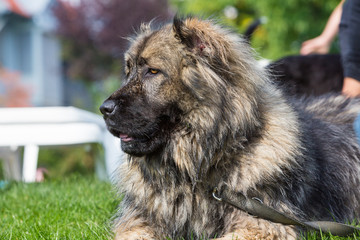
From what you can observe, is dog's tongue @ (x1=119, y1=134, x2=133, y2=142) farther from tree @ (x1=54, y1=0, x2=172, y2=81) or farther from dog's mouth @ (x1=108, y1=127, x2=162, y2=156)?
tree @ (x1=54, y1=0, x2=172, y2=81)

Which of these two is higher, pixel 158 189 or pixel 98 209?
pixel 158 189

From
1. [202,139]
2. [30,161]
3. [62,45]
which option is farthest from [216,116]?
[62,45]

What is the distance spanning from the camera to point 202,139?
2.91m

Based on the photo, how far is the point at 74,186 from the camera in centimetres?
523

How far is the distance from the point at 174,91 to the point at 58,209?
6.12 ft

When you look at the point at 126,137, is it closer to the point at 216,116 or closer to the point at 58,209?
the point at 216,116

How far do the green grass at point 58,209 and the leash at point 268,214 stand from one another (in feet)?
2.78

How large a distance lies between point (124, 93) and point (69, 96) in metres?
21.4

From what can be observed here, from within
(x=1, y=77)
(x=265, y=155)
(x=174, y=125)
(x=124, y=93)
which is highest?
(x=124, y=93)

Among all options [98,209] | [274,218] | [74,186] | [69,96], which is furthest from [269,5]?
[69,96]

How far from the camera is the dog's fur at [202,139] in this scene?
289 cm

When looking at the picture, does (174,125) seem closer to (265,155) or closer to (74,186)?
(265,155)

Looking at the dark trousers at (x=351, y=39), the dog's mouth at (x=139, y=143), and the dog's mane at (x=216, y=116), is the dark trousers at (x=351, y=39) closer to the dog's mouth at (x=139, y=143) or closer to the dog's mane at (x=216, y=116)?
the dog's mane at (x=216, y=116)

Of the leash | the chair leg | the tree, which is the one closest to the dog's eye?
the leash
